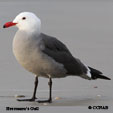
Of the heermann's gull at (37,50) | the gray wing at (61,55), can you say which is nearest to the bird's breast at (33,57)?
the heermann's gull at (37,50)

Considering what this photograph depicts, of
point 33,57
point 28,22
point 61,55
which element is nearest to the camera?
point 33,57

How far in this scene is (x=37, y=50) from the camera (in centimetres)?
998

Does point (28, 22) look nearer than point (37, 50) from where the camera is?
No

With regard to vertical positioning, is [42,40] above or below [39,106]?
above

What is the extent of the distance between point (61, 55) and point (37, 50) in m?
0.52

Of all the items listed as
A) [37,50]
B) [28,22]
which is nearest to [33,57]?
[37,50]

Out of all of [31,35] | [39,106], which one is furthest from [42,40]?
[39,106]

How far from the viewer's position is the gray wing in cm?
1016

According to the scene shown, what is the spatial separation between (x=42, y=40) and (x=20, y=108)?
107cm

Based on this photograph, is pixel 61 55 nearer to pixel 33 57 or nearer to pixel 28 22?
pixel 33 57

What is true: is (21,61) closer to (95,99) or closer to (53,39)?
(53,39)

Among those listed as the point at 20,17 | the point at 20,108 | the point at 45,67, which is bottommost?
the point at 20,108

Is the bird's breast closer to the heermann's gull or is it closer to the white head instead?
the heermann's gull

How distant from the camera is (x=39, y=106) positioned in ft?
32.7
